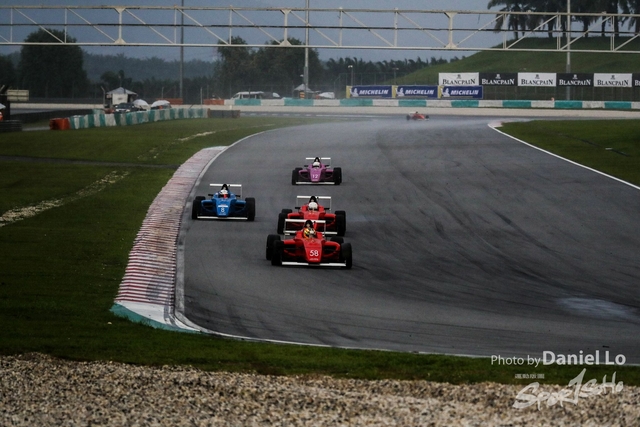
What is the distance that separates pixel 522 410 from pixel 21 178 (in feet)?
88.7

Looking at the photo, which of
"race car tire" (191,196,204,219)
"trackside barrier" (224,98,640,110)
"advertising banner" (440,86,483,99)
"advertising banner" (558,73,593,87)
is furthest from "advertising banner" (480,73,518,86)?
"race car tire" (191,196,204,219)

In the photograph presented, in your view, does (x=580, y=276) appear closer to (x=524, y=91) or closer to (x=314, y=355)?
(x=314, y=355)

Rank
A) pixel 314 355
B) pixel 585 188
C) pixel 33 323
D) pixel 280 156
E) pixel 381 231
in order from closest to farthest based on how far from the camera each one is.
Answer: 1. pixel 314 355
2. pixel 33 323
3. pixel 381 231
4. pixel 585 188
5. pixel 280 156

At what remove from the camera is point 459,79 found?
89.9m

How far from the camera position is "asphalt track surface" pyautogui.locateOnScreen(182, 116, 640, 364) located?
1366 centimetres

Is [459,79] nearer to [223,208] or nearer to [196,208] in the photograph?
[223,208]

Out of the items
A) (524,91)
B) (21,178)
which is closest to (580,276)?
(21,178)

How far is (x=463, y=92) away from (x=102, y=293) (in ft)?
246

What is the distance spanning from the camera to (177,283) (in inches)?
672

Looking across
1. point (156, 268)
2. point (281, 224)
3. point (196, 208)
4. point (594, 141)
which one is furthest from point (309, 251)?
point (594, 141)

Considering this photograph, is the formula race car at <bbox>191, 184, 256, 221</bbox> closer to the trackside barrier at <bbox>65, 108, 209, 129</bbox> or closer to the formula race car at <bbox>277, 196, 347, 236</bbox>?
the formula race car at <bbox>277, 196, 347, 236</bbox>

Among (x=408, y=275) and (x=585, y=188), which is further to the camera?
(x=585, y=188)

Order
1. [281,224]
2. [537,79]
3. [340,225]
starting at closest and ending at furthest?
[281,224] → [340,225] → [537,79]

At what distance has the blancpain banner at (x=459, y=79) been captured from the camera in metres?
88.9
